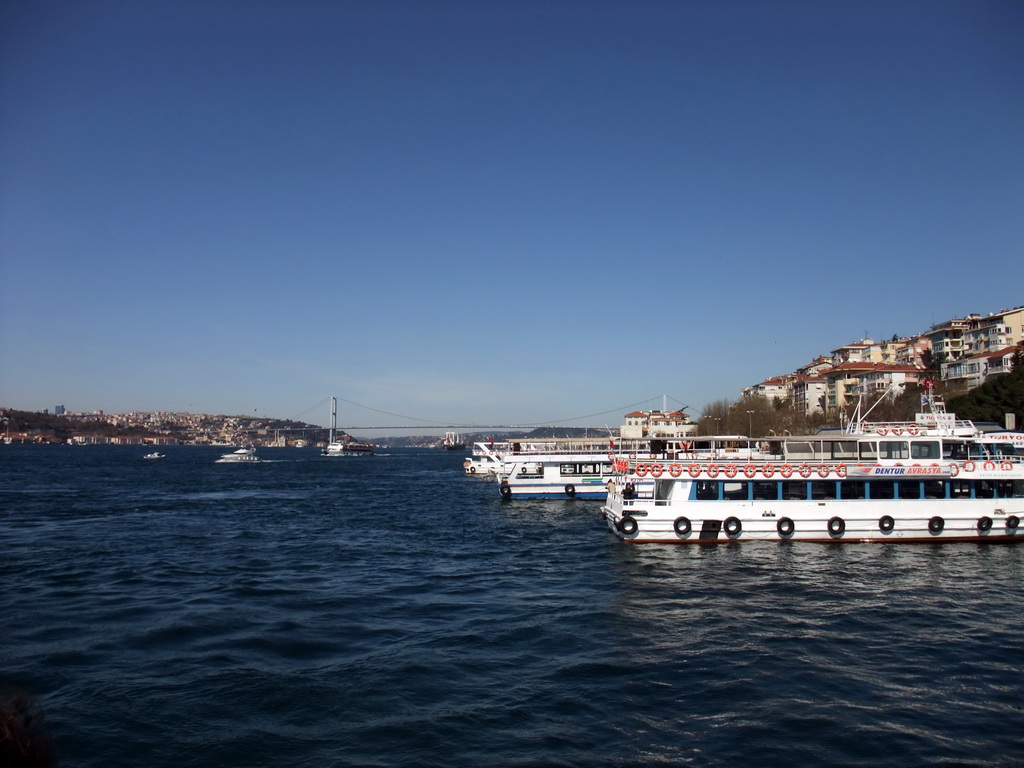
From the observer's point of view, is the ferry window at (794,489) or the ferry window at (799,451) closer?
the ferry window at (794,489)

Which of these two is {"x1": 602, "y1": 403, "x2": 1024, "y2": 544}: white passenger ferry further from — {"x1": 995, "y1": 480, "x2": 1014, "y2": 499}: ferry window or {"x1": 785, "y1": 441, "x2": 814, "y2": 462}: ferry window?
{"x1": 785, "y1": 441, "x2": 814, "y2": 462}: ferry window

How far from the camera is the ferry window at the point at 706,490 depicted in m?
27.0

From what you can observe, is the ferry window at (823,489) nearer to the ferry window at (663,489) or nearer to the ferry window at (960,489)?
the ferry window at (960,489)

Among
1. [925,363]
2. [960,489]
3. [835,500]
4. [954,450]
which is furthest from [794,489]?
[925,363]

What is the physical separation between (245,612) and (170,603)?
246 cm

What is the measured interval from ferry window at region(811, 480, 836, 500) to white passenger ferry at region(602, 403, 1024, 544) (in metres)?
0.04

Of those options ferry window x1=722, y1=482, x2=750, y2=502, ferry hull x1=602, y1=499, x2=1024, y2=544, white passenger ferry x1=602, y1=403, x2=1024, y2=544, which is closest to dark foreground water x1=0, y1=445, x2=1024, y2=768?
ferry hull x1=602, y1=499, x2=1024, y2=544

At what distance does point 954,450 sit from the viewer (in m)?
28.1

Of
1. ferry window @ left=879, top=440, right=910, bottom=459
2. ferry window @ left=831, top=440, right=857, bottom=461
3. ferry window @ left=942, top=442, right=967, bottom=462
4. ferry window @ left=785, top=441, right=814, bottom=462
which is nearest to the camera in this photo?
→ ferry window @ left=879, top=440, right=910, bottom=459

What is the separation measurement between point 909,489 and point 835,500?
2848mm

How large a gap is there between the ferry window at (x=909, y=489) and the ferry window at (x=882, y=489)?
0.33 m

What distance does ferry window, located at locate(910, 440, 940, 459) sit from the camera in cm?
2734

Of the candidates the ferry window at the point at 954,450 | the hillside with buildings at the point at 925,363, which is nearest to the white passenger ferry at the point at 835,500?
the ferry window at the point at 954,450

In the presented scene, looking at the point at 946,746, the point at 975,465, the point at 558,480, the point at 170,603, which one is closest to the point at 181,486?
the point at 558,480
